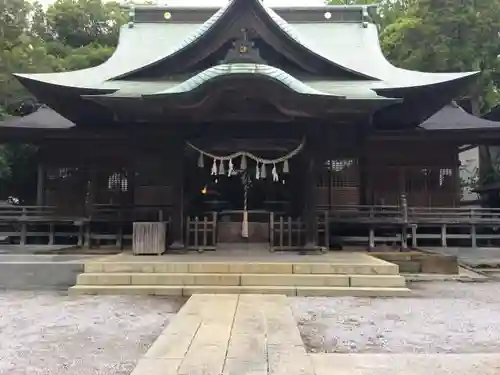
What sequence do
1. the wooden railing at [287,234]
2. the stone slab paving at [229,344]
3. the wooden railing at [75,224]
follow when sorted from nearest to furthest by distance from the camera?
the stone slab paving at [229,344] → the wooden railing at [287,234] → the wooden railing at [75,224]

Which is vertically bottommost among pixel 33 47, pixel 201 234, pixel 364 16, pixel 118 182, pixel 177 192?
pixel 201 234

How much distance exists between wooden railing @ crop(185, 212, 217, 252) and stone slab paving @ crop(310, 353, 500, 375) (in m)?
6.53

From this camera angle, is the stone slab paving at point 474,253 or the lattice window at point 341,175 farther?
the lattice window at point 341,175

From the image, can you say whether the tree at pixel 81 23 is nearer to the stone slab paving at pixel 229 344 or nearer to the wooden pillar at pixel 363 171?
the wooden pillar at pixel 363 171

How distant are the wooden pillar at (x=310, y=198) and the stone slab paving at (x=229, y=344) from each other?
4.12 m

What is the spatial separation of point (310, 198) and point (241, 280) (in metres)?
3.03

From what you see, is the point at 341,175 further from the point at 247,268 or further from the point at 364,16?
the point at 364,16

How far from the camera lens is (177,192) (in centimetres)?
1051

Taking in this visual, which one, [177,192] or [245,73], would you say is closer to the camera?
[245,73]

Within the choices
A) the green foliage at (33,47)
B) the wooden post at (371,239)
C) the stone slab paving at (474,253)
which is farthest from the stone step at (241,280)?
the green foliage at (33,47)

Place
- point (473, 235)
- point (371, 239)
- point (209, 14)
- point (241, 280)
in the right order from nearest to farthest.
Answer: point (241, 280), point (371, 239), point (473, 235), point (209, 14)

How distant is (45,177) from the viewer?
1455 cm

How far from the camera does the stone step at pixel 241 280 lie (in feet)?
26.7

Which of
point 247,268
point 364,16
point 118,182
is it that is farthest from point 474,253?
point 118,182
